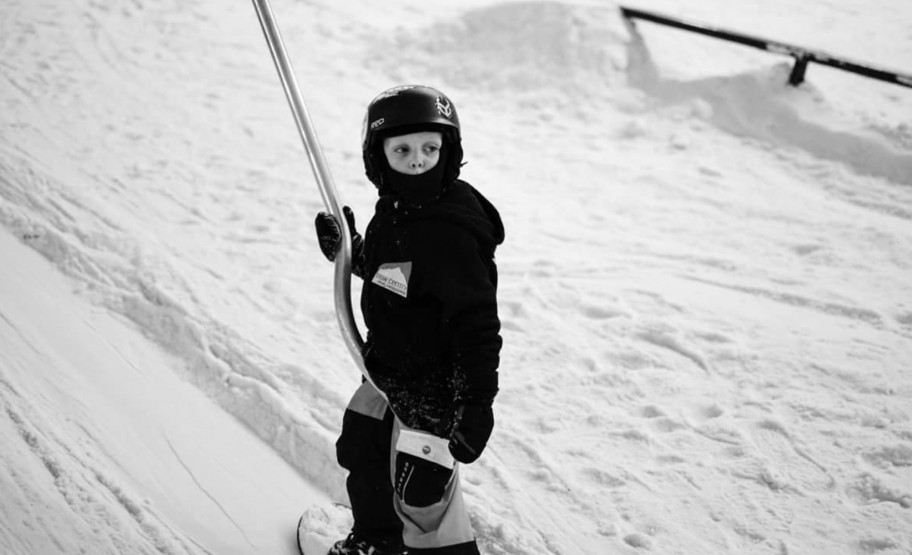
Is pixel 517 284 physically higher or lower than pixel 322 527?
higher

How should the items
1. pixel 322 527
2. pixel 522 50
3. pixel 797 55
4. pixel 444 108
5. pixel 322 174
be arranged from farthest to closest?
pixel 522 50
pixel 797 55
pixel 322 527
pixel 322 174
pixel 444 108

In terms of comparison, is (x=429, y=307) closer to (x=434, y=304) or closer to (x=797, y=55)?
(x=434, y=304)

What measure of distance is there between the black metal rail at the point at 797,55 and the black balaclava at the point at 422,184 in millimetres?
4900

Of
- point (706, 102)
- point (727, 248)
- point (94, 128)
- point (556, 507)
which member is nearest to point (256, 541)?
point (556, 507)

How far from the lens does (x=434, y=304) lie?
186cm

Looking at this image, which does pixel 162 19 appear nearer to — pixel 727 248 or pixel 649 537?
pixel 727 248

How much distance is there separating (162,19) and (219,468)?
585 centimetres

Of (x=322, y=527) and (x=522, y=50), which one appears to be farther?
(x=522, y=50)

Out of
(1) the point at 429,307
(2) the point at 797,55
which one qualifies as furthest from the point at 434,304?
(2) the point at 797,55

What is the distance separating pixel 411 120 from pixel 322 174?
0.40 meters

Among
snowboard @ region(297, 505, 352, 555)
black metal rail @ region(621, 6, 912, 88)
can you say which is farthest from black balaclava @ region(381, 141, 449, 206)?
black metal rail @ region(621, 6, 912, 88)

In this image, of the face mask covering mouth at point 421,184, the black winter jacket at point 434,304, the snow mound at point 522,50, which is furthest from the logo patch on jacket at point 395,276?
the snow mound at point 522,50

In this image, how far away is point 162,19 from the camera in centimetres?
733

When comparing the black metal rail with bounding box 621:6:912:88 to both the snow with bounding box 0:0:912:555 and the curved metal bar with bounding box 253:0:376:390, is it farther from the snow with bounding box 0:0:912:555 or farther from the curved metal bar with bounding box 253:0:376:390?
the curved metal bar with bounding box 253:0:376:390
